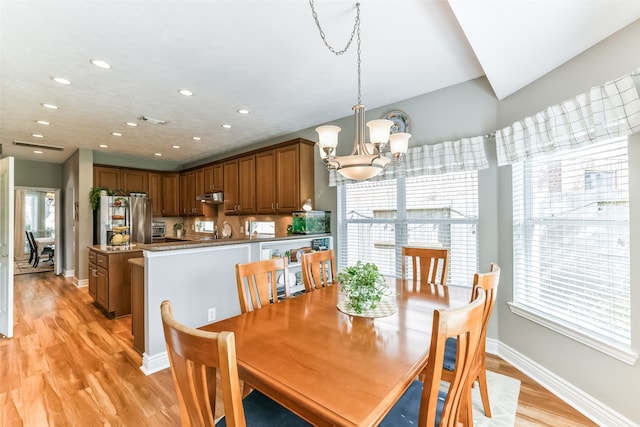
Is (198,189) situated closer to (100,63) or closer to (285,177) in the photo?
(285,177)

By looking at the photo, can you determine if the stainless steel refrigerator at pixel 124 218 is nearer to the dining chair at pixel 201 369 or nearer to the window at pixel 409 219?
the window at pixel 409 219

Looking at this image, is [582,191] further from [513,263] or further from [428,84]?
[428,84]

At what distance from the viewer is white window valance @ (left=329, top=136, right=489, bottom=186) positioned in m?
2.79

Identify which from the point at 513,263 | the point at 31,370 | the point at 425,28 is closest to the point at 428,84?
the point at 425,28

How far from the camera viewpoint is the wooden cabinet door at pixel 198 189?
6.02 meters

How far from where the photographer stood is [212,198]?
5512 mm

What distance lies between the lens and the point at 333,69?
2611mm

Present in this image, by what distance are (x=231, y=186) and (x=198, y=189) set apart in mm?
1340

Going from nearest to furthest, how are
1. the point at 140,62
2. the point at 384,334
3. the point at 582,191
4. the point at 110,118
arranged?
the point at 384,334 → the point at 582,191 → the point at 140,62 → the point at 110,118

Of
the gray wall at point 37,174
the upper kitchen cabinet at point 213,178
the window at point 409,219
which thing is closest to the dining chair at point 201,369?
the window at point 409,219

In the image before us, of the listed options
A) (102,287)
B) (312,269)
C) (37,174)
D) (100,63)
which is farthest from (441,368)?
(37,174)

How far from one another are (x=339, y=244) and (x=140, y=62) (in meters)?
3.02

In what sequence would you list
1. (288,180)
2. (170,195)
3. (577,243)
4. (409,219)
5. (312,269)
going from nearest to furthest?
(577,243) → (312,269) → (409,219) → (288,180) → (170,195)

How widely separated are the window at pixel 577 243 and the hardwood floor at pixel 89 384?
0.63 metres
